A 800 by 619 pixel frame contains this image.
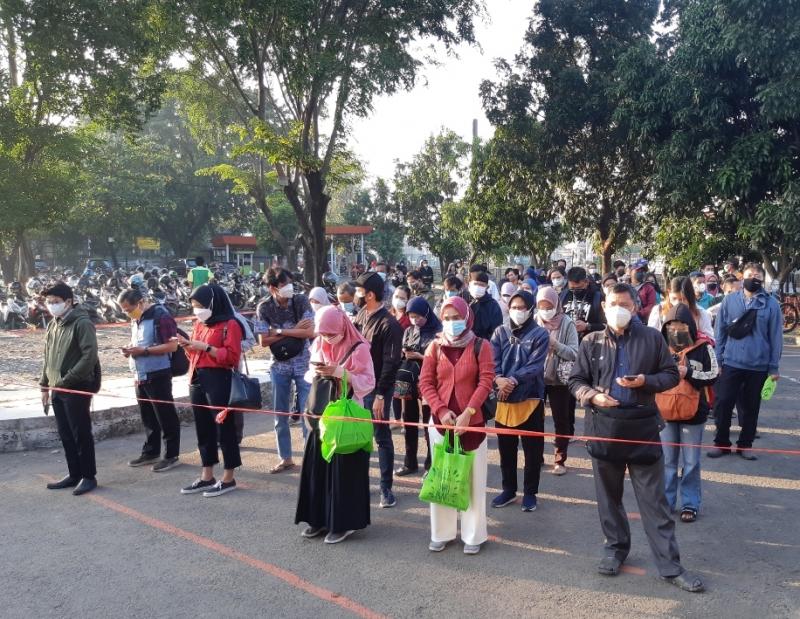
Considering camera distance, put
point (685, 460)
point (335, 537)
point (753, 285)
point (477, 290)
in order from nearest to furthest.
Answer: point (335, 537), point (685, 460), point (753, 285), point (477, 290)

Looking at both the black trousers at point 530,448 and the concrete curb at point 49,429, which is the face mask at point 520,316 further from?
the concrete curb at point 49,429

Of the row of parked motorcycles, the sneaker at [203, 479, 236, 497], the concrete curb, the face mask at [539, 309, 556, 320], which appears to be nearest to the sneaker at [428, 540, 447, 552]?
the sneaker at [203, 479, 236, 497]

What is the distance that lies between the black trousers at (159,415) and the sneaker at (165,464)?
37mm

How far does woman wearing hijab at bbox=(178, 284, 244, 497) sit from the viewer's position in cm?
541

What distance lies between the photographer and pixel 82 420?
562 centimetres

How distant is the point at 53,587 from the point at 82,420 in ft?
6.09

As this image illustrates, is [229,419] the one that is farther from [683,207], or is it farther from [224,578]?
[683,207]

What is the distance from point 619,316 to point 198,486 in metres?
3.72

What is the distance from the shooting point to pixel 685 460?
4820 millimetres

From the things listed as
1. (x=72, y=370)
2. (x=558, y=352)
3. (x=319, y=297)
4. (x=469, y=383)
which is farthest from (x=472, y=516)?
(x=72, y=370)

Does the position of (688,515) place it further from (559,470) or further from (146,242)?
(146,242)

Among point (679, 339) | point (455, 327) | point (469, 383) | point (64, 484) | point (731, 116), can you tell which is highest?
point (731, 116)

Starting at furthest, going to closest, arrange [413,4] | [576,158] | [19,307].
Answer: [576,158] → [19,307] → [413,4]

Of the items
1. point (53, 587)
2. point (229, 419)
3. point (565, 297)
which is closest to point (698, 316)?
point (565, 297)
